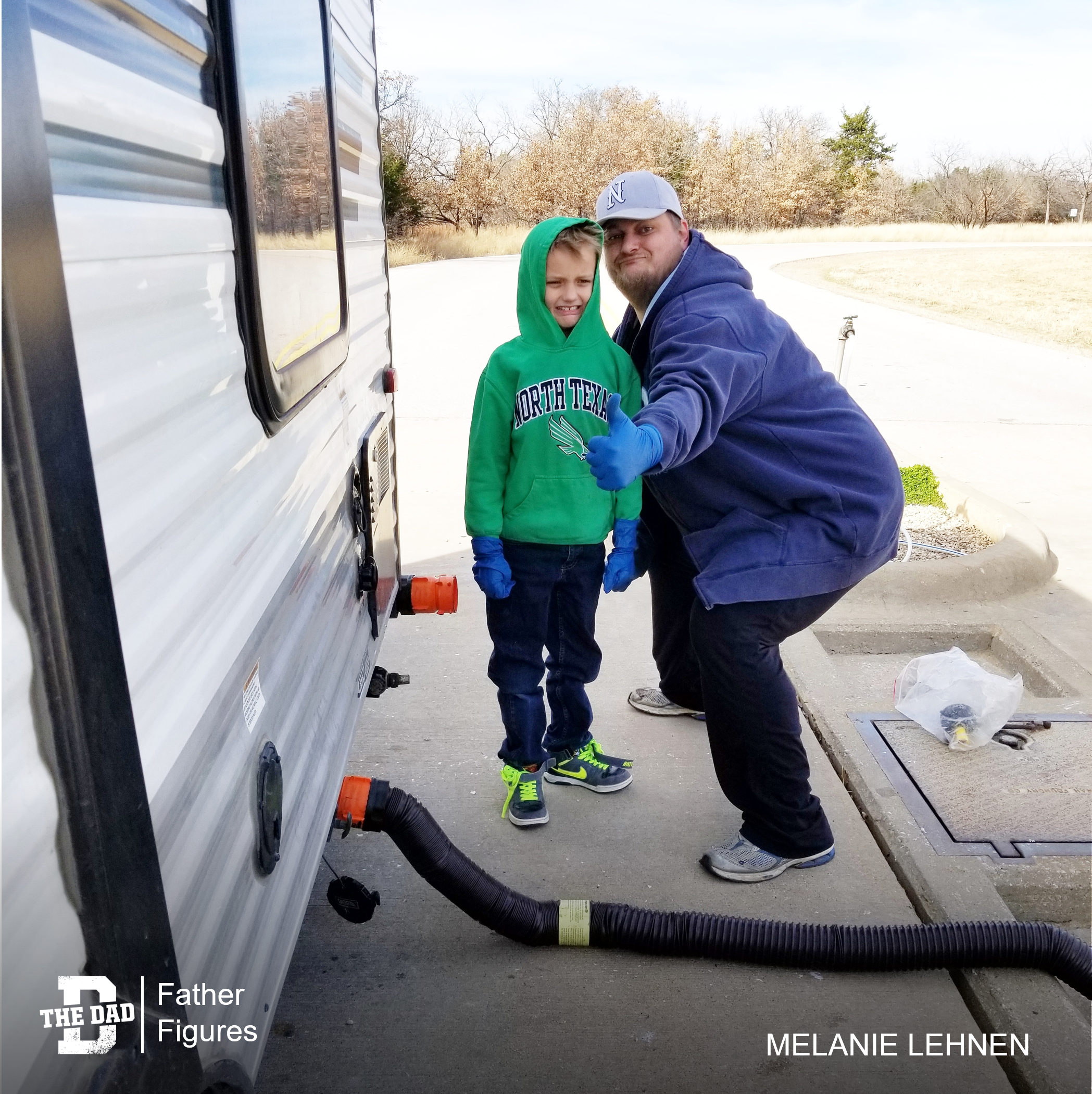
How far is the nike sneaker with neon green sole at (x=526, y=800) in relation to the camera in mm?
2799

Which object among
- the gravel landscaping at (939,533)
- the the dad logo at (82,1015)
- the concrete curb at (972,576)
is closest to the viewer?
the the dad logo at (82,1015)

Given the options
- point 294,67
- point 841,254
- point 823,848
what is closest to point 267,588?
point 294,67

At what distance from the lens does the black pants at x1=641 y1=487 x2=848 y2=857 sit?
2389 mm

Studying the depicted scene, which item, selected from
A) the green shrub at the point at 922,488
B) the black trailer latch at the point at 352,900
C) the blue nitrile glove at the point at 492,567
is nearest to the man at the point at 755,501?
the blue nitrile glove at the point at 492,567

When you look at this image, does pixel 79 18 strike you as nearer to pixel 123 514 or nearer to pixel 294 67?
pixel 123 514

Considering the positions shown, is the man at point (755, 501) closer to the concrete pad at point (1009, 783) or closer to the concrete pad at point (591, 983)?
the concrete pad at point (591, 983)

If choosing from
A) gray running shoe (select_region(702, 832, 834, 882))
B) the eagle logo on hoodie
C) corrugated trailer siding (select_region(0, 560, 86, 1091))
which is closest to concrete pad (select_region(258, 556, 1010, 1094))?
gray running shoe (select_region(702, 832, 834, 882))

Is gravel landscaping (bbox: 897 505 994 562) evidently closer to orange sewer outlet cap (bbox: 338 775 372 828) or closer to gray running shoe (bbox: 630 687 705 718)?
gray running shoe (bbox: 630 687 705 718)

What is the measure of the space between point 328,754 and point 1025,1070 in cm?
156

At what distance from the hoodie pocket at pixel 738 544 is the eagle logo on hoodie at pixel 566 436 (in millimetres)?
367

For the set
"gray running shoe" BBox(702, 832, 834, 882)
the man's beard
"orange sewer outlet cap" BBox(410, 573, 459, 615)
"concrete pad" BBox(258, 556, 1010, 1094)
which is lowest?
"concrete pad" BBox(258, 556, 1010, 1094)

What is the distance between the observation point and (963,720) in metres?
3.22

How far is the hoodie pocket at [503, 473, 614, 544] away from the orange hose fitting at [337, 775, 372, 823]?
2.60ft

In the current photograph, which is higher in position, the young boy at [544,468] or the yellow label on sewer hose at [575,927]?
the young boy at [544,468]
